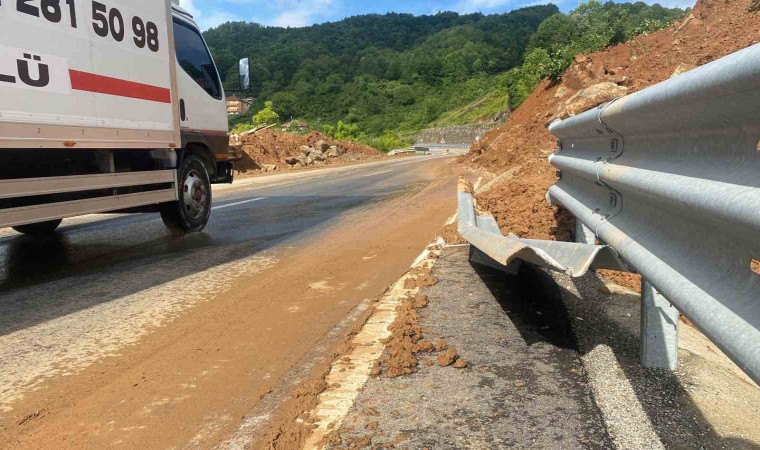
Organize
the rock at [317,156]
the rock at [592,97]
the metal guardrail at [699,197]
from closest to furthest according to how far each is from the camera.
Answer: the metal guardrail at [699,197]
the rock at [592,97]
the rock at [317,156]

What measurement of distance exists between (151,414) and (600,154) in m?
3.11

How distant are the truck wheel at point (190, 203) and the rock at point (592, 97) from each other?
6997mm

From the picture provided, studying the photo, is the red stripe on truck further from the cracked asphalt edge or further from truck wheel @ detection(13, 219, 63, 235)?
the cracked asphalt edge

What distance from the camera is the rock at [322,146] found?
3206 cm

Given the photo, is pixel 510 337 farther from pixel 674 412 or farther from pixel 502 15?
pixel 502 15

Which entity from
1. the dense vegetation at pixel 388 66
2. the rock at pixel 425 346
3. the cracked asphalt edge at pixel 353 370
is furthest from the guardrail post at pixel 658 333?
the dense vegetation at pixel 388 66

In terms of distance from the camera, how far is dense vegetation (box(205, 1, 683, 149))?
103 metres

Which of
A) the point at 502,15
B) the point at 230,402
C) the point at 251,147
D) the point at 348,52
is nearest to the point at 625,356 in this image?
the point at 230,402

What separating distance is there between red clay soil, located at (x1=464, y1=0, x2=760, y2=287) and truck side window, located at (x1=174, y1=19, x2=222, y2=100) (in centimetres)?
420

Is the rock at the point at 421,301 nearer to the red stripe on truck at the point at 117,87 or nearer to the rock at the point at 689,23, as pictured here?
the red stripe on truck at the point at 117,87

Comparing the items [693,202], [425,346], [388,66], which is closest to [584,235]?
[425,346]

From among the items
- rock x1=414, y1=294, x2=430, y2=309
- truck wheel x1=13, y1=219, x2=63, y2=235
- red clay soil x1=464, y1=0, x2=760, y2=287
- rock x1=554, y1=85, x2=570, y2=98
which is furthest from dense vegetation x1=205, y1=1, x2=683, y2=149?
rock x1=414, y1=294, x2=430, y2=309

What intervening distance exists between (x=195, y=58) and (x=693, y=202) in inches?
281

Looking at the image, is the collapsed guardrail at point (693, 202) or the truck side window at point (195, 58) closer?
the collapsed guardrail at point (693, 202)
